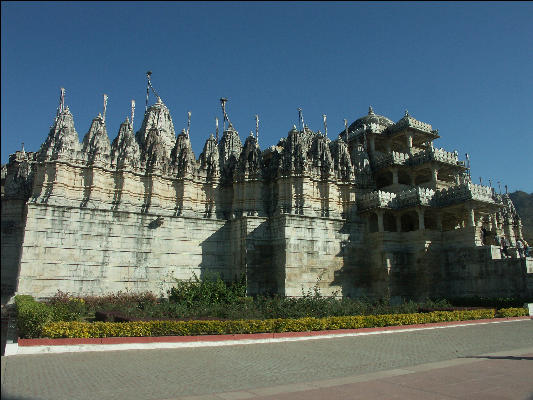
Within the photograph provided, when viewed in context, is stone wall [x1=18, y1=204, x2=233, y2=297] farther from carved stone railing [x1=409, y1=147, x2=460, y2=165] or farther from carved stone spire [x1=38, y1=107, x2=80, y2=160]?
carved stone railing [x1=409, y1=147, x2=460, y2=165]

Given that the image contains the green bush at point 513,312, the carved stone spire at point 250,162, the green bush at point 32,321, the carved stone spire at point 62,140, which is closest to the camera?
the green bush at point 32,321

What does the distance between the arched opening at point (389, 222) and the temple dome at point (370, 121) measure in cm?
1023

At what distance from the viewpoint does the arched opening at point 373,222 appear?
3550cm

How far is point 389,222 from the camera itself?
37.4 meters

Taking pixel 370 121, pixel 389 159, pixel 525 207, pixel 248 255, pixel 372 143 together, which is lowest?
pixel 248 255

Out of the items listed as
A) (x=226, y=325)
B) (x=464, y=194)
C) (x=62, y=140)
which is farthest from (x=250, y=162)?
(x=226, y=325)

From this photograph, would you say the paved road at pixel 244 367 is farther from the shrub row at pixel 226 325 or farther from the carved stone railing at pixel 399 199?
the carved stone railing at pixel 399 199

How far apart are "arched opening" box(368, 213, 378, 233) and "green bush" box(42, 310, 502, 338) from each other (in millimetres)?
12425

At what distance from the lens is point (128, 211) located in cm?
3047

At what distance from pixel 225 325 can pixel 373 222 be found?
825 inches

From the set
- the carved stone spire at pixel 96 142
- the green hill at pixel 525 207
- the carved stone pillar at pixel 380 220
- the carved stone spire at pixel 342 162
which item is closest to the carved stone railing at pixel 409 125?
the carved stone spire at pixel 342 162

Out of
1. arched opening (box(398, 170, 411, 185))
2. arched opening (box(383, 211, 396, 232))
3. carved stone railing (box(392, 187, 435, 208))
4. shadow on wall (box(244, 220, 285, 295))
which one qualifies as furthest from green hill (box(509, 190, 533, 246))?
shadow on wall (box(244, 220, 285, 295))

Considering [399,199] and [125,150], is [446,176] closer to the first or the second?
[399,199]

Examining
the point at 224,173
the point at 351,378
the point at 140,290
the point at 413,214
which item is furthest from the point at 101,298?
the point at 413,214
